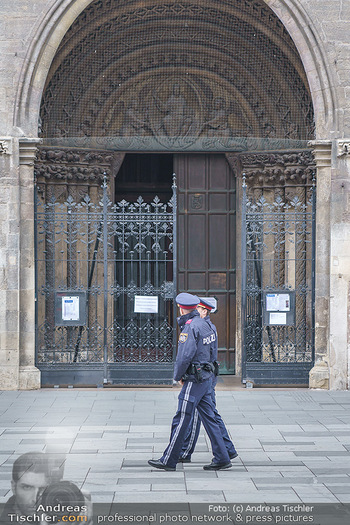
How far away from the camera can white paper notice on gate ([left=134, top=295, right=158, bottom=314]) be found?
11.4 metres

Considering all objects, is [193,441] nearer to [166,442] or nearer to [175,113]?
[166,442]

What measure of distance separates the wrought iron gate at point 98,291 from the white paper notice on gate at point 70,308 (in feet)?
0.19

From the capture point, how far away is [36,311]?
1155 centimetres

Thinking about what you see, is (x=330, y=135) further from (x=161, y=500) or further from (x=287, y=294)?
(x=161, y=500)

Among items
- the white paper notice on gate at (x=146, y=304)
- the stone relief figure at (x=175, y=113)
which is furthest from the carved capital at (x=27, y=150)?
the stone relief figure at (x=175, y=113)

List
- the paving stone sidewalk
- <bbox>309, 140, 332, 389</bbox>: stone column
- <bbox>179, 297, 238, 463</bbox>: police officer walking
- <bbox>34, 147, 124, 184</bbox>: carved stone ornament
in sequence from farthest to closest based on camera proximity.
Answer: <bbox>34, 147, 124, 184</bbox>: carved stone ornament → <bbox>309, 140, 332, 389</bbox>: stone column → <bbox>179, 297, 238, 463</bbox>: police officer walking → the paving stone sidewalk

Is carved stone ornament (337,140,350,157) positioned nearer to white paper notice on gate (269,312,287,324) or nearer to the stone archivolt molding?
the stone archivolt molding

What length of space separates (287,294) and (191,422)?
432 cm

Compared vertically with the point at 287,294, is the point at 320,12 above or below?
above

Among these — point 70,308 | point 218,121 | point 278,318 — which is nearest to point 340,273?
point 278,318

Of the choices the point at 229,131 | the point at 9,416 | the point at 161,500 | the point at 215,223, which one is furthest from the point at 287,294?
the point at 161,500

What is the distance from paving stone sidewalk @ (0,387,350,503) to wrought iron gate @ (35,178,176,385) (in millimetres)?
387

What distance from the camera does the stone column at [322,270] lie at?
1123 centimetres

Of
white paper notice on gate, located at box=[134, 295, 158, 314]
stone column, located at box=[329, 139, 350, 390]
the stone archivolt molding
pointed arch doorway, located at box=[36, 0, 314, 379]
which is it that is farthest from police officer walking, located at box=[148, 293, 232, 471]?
the stone archivolt molding
